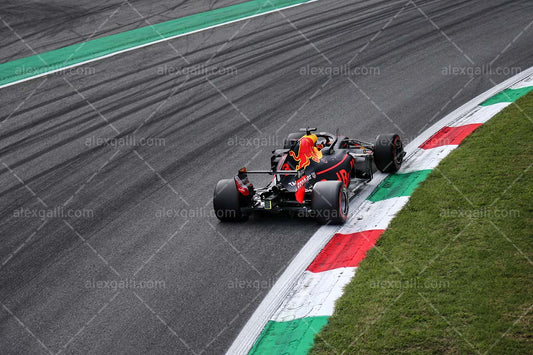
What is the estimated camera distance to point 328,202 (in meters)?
8.22

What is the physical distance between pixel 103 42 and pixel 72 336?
15.9 meters

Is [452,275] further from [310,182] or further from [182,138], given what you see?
[182,138]

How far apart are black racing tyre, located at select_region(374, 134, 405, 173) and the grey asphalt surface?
1.91 metres

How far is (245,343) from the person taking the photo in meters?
6.13

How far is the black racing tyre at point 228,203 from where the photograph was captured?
8.84 m

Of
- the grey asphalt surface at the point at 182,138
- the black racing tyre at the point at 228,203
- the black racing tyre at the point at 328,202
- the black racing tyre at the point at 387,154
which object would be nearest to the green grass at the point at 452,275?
the black racing tyre at the point at 328,202

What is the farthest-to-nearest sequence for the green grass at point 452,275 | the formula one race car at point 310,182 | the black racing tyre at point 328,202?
1. the formula one race car at point 310,182
2. the black racing tyre at point 328,202
3. the green grass at point 452,275

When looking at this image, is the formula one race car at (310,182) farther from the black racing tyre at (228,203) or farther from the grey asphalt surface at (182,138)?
the grey asphalt surface at (182,138)

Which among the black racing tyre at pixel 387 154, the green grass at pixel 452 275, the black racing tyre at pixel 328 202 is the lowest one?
the green grass at pixel 452 275

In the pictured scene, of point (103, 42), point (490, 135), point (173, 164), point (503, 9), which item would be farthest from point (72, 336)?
point (503, 9)

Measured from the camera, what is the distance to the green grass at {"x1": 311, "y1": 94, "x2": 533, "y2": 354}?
210 inches

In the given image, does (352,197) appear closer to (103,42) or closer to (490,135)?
(490,135)

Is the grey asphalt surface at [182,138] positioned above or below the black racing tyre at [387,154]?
above

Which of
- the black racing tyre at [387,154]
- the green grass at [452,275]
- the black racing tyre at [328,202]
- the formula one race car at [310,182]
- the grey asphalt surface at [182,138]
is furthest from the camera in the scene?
the black racing tyre at [387,154]
